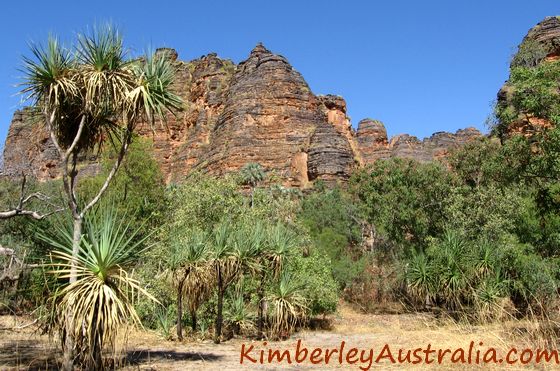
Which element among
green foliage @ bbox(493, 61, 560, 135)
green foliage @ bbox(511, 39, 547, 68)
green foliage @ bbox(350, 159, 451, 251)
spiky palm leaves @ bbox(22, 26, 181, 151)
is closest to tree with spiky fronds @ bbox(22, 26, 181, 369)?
spiky palm leaves @ bbox(22, 26, 181, 151)

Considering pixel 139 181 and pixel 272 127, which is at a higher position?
pixel 272 127

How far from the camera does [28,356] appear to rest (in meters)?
10.4

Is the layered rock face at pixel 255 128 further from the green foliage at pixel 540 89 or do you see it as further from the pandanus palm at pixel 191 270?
the green foliage at pixel 540 89

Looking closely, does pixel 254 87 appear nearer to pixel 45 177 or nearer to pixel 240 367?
pixel 45 177

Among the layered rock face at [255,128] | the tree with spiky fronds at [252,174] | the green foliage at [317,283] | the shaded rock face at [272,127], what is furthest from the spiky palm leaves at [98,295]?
the shaded rock face at [272,127]

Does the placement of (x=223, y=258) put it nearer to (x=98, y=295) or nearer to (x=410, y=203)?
(x=98, y=295)

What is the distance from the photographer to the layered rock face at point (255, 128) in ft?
211

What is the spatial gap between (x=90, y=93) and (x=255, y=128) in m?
59.4

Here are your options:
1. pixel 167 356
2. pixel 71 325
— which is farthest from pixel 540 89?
pixel 71 325

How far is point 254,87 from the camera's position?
229ft

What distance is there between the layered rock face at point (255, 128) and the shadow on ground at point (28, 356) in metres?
46.5

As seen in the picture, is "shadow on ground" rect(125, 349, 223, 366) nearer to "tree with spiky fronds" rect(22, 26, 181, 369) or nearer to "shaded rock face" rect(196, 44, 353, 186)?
"tree with spiky fronds" rect(22, 26, 181, 369)

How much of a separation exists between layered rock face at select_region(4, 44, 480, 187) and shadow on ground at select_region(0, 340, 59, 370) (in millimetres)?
46455

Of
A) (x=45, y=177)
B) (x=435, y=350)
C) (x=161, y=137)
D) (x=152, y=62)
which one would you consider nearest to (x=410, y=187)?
(x=435, y=350)
